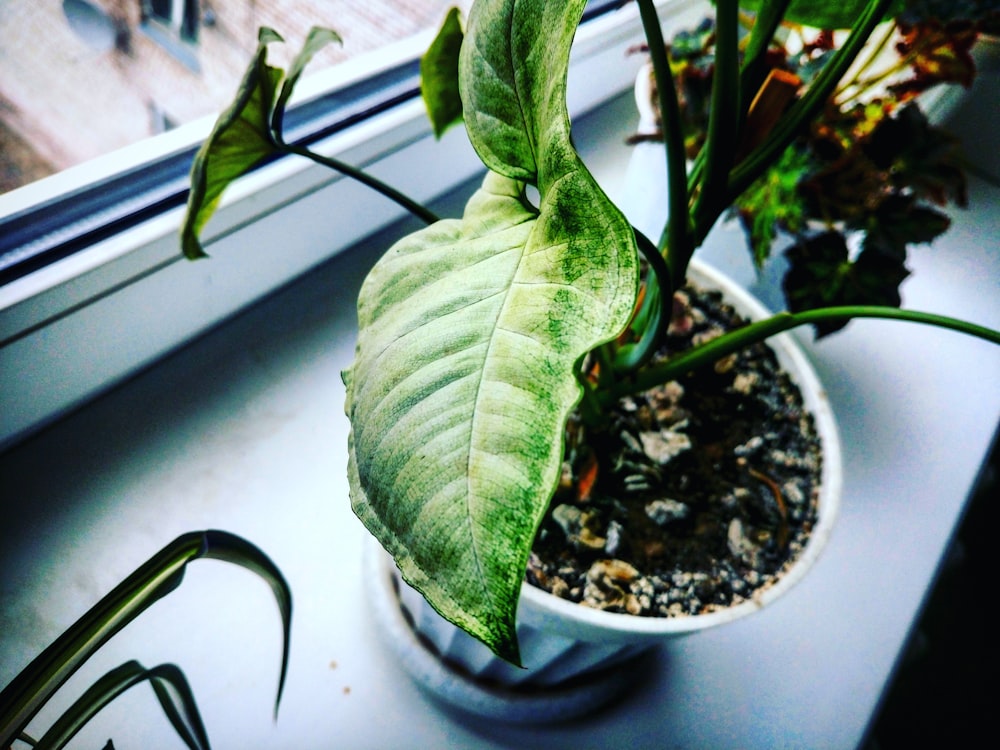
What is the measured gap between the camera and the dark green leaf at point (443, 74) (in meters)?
0.44

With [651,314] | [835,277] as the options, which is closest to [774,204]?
[835,277]

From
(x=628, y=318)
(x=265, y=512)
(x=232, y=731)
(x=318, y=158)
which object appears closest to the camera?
(x=628, y=318)

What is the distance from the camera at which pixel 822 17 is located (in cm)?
46

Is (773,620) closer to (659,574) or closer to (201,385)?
(659,574)

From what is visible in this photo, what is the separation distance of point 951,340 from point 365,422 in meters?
0.86

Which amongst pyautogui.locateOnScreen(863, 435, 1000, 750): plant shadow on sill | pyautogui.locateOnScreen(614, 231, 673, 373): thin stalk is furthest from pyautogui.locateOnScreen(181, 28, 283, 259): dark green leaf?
pyautogui.locateOnScreen(863, 435, 1000, 750): plant shadow on sill

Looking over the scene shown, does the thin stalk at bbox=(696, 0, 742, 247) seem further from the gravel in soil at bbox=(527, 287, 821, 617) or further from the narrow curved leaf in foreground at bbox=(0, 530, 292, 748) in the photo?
the narrow curved leaf in foreground at bbox=(0, 530, 292, 748)

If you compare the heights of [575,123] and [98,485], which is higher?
[575,123]

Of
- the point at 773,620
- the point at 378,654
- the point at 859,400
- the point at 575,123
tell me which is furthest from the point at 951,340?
the point at 378,654

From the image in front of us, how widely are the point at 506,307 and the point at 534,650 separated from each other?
0.35 meters

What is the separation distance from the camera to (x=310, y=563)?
1.97 ft

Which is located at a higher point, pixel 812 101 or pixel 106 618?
pixel 812 101

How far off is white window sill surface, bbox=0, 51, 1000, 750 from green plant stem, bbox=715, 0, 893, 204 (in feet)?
1.22

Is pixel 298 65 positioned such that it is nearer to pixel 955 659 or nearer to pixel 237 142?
pixel 237 142
